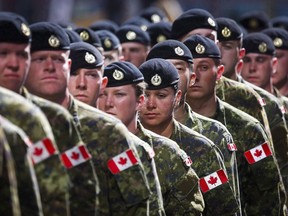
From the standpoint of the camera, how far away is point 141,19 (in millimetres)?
25219

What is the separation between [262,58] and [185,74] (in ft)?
12.2

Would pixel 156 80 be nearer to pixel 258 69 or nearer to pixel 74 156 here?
pixel 74 156

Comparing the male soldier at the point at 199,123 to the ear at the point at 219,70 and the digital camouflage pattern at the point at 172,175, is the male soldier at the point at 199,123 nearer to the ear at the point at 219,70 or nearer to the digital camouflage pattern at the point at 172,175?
the ear at the point at 219,70

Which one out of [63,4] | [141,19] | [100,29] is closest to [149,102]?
[100,29]

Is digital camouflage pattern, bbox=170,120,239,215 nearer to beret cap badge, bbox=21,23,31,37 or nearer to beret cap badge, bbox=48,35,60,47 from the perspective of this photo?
beret cap badge, bbox=48,35,60,47

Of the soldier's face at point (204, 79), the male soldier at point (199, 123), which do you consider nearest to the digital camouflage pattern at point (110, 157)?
the male soldier at point (199, 123)

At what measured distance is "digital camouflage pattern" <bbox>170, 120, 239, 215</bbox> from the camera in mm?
16797

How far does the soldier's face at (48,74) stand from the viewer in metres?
14.1

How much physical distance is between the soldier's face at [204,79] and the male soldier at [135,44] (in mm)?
3386

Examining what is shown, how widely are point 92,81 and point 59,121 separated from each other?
222cm

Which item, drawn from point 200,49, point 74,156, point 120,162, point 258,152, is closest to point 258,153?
point 258,152

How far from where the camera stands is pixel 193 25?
64.7ft

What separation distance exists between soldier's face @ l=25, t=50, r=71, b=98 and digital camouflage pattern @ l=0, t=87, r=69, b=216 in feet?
3.41

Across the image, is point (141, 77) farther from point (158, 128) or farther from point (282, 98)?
point (282, 98)
